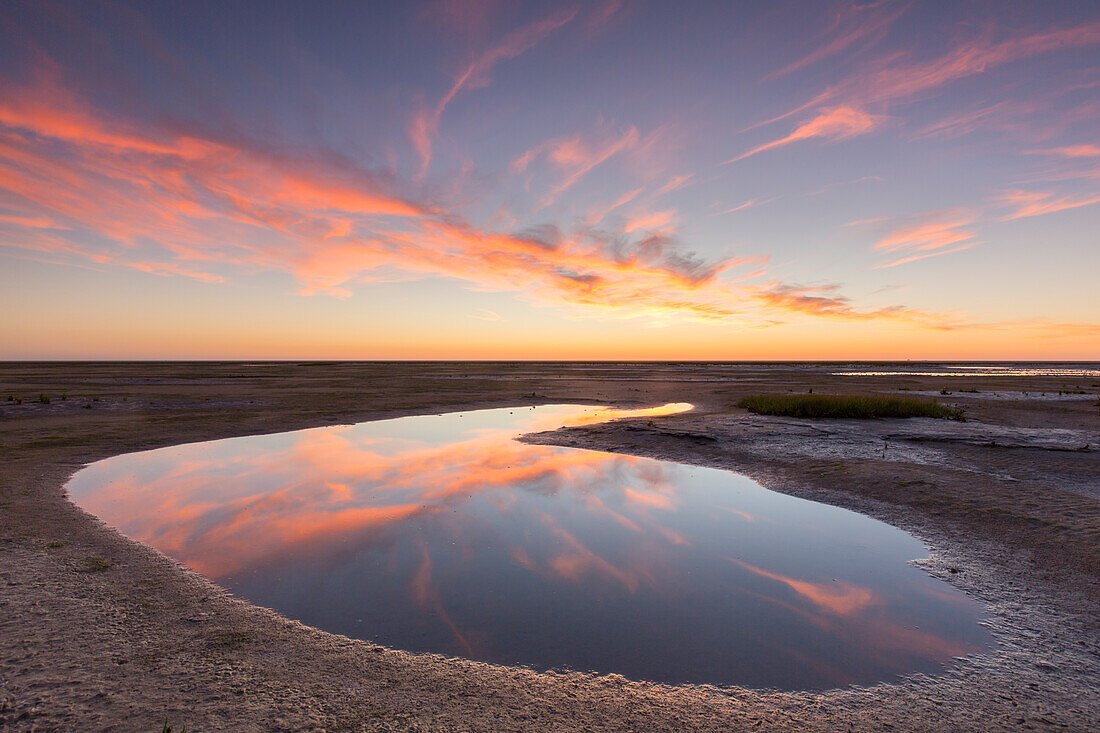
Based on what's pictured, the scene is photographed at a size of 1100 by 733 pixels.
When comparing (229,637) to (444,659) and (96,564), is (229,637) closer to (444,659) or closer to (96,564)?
(444,659)

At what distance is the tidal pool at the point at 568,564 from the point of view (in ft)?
17.7

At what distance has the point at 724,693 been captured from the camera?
15.2ft

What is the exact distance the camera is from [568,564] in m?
7.71

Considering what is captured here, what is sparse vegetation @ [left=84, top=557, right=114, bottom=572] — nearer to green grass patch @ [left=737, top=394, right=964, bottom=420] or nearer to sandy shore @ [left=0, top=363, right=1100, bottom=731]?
sandy shore @ [left=0, top=363, right=1100, bottom=731]

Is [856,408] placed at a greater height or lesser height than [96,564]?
greater

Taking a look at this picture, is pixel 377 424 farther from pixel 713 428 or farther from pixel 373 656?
pixel 373 656

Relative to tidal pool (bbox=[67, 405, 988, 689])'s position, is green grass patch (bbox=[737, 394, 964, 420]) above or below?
above

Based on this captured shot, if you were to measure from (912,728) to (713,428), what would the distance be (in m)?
16.6

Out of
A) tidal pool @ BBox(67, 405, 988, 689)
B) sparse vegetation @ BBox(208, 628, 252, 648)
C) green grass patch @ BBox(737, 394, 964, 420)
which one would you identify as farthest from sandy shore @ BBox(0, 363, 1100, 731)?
green grass patch @ BBox(737, 394, 964, 420)

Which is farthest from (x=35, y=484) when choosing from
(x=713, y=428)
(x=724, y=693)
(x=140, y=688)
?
(x=713, y=428)

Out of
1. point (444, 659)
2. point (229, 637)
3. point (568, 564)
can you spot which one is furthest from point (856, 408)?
point (229, 637)

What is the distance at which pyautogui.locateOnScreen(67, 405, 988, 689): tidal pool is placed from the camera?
540 cm

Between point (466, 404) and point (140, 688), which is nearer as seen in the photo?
point (140, 688)

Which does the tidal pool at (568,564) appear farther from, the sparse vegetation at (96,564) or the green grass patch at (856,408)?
the green grass patch at (856,408)
